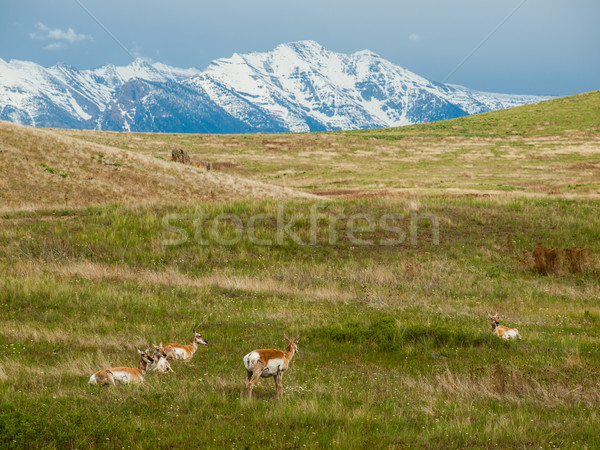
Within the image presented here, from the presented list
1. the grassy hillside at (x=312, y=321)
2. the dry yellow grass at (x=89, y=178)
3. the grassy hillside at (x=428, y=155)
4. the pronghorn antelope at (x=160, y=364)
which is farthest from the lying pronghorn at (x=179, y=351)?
→ the grassy hillside at (x=428, y=155)

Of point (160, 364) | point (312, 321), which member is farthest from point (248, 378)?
point (312, 321)

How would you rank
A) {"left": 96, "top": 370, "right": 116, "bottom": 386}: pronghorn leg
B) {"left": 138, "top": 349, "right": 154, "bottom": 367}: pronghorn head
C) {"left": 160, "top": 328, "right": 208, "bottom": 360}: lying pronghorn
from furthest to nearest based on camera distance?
{"left": 160, "top": 328, "right": 208, "bottom": 360}: lying pronghorn → {"left": 138, "top": 349, "right": 154, "bottom": 367}: pronghorn head → {"left": 96, "top": 370, "right": 116, "bottom": 386}: pronghorn leg

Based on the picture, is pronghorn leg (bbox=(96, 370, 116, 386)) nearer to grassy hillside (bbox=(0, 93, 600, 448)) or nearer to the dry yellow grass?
grassy hillside (bbox=(0, 93, 600, 448))

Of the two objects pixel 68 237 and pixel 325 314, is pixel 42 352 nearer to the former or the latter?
pixel 325 314

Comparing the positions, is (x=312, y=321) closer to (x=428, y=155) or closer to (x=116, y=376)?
(x=116, y=376)

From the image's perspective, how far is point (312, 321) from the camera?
538 inches

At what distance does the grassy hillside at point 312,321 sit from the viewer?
23.0 ft

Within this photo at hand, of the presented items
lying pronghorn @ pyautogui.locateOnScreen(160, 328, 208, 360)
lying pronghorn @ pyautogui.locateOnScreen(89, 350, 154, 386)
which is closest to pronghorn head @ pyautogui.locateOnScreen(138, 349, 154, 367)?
lying pronghorn @ pyautogui.locateOnScreen(89, 350, 154, 386)

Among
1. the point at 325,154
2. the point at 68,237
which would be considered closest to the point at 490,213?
the point at 68,237

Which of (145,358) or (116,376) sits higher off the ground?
(145,358)

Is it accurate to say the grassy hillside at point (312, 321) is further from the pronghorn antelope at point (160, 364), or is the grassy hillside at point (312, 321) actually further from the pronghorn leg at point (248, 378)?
the pronghorn antelope at point (160, 364)

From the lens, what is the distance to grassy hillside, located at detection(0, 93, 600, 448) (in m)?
7.02

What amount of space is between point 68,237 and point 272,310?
1303 cm

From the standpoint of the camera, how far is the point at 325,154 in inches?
3777
